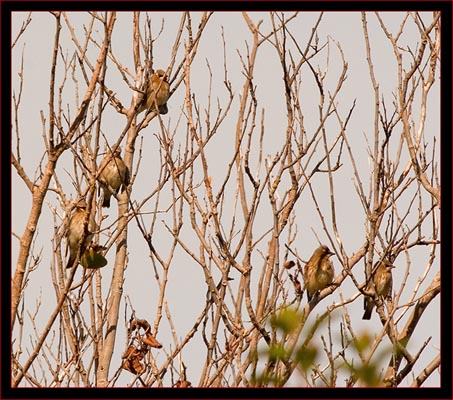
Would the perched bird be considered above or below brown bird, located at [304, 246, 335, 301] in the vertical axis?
below

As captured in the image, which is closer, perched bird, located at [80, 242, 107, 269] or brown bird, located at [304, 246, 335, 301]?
perched bird, located at [80, 242, 107, 269]

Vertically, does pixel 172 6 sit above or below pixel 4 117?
above

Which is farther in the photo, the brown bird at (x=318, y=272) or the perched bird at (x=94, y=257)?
the brown bird at (x=318, y=272)

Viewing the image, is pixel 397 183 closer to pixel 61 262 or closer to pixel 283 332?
pixel 61 262

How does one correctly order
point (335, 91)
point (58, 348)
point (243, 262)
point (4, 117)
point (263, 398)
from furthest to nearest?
point (58, 348) < point (335, 91) < point (243, 262) < point (4, 117) < point (263, 398)

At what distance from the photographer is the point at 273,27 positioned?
4988mm

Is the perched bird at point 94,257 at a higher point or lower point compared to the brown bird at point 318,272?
lower

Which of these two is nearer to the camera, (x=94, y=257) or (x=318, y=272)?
(x=94, y=257)

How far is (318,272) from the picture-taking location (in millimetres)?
6926

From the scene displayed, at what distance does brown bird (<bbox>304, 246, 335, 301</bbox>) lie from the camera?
22.0 ft

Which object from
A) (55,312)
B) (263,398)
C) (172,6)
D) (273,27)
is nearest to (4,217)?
(55,312)

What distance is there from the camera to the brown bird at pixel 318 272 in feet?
22.0

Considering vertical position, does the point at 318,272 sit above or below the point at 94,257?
above

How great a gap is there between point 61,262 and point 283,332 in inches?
130
